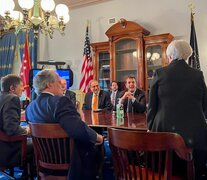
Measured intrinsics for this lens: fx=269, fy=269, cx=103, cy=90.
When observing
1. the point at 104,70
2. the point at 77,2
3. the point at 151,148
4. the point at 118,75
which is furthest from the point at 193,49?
the point at 151,148

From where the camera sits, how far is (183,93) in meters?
1.68

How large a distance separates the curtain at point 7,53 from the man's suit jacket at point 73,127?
17.3 ft

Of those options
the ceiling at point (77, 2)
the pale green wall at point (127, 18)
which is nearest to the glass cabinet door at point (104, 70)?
the pale green wall at point (127, 18)

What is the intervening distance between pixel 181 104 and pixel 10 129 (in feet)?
4.60

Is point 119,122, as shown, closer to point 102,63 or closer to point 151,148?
point 151,148

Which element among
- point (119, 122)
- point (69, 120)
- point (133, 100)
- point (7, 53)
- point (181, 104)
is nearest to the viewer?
point (181, 104)

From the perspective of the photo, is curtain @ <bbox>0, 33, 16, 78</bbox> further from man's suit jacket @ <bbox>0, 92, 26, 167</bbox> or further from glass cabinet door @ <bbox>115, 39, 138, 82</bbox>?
man's suit jacket @ <bbox>0, 92, 26, 167</bbox>

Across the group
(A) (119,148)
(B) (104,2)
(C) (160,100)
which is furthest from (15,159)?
(B) (104,2)

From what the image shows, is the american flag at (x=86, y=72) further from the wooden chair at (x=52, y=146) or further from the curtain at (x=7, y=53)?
the wooden chair at (x=52, y=146)

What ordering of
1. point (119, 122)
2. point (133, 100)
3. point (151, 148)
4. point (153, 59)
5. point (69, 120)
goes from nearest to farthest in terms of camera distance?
point (151, 148) → point (69, 120) → point (119, 122) → point (133, 100) → point (153, 59)

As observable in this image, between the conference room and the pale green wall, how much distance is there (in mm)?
18

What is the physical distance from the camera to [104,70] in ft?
17.8

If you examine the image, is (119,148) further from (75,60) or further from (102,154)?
(75,60)

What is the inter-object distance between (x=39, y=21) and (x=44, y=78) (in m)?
1.97
